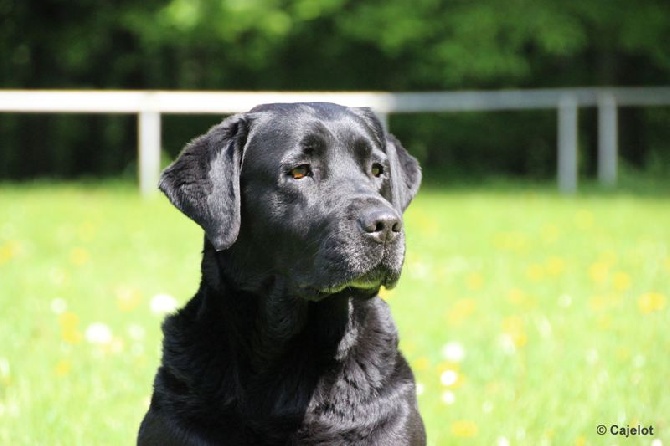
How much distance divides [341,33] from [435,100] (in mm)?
5266

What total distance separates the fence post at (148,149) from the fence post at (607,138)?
865 cm

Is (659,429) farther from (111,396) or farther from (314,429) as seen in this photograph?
(111,396)

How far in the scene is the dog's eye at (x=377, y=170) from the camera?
146 inches

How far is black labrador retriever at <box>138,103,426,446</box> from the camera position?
3223 millimetres

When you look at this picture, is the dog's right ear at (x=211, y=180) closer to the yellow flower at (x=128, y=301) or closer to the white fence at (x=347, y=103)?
the yellow flower at (x=128, y=301)

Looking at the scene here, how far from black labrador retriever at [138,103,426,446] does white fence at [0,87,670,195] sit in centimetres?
1296

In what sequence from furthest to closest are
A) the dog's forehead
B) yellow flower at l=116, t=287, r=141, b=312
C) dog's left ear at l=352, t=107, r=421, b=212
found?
yellow flower at l=116, t=287, r=141, b=312 → dog's left ear at l=352, t=107, r=421, b=212 → the dog's forehead

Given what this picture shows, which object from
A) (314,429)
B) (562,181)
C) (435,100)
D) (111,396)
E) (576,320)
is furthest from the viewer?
(435,100)

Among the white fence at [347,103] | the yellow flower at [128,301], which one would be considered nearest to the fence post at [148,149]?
the white fence at [347,103]

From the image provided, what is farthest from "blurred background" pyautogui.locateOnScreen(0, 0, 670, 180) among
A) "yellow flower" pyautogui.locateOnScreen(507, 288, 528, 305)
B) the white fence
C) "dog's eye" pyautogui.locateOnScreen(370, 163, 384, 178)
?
"dog's eye" pyautogui.locateOnScreen(370, 163, 384, 178)

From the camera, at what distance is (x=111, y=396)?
473cm

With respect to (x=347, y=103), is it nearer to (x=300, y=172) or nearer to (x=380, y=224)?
(x=300, y=172)

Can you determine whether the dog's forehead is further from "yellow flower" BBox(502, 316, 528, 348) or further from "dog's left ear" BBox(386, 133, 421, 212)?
"yellow flower" BBox(502, 316, 528, 348)

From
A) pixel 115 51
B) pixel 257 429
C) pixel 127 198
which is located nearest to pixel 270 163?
pixel 257 429
